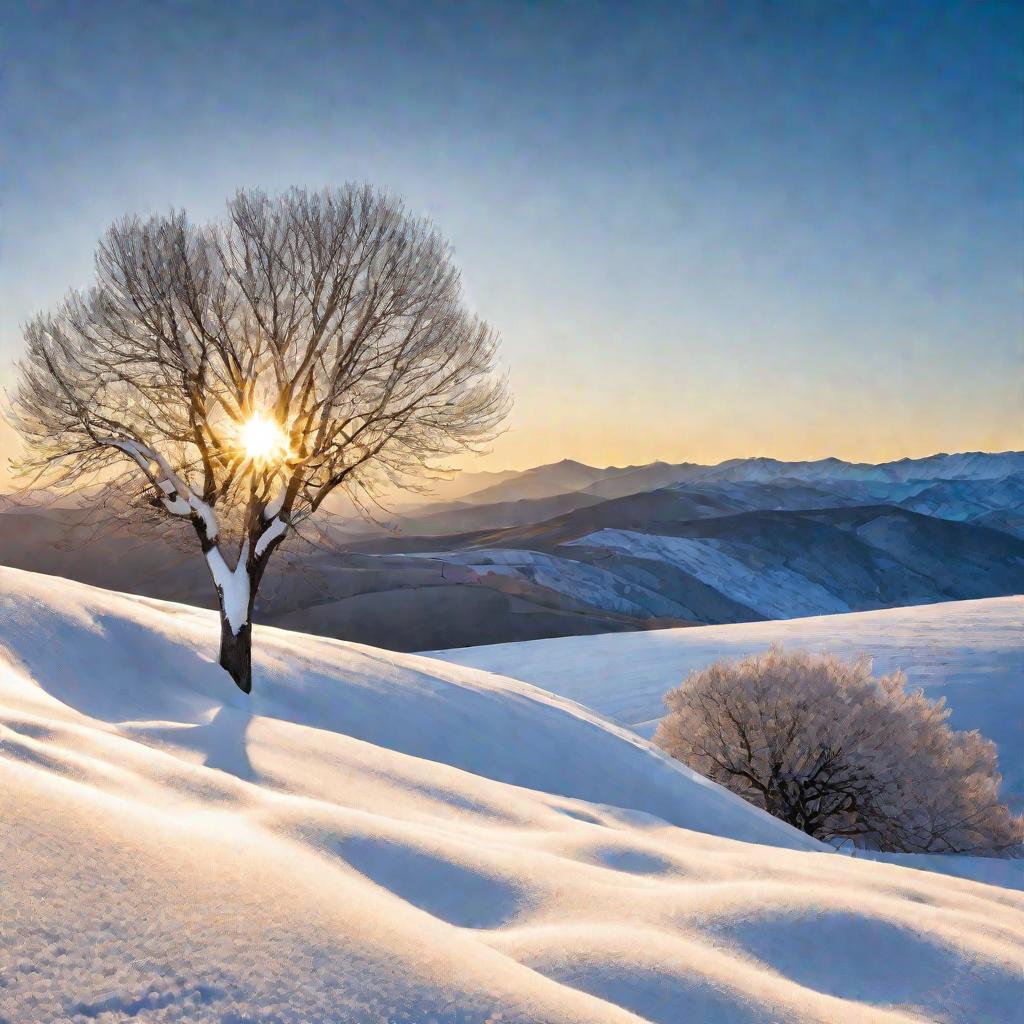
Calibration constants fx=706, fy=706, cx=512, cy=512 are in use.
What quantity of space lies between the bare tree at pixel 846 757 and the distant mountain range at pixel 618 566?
25.6 ft

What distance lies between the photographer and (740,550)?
84188 mm

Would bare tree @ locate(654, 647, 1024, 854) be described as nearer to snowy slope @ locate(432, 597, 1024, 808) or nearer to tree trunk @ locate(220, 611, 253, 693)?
snowy slope @ locate(432, 597, 1024, 808)

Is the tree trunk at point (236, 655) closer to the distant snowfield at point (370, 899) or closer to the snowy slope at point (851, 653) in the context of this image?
the distant snowfield at point (370, 899)

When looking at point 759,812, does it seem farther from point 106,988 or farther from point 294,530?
point 106,988

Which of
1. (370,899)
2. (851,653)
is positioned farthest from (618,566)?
(370,899)

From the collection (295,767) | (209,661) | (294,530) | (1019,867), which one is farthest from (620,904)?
(1019,867)

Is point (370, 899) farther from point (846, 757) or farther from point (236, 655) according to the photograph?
point (846, 757)

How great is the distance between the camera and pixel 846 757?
13.2m

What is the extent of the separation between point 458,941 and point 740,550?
8609 cm

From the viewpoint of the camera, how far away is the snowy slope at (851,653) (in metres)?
19.1

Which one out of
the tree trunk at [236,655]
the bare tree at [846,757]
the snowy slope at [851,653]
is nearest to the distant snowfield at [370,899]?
the tree trunk at [236,655]

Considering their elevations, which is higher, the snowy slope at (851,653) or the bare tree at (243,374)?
the bare tree at (243,374)

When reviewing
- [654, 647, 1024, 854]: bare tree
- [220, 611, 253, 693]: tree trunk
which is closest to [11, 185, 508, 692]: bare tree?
[220, 611, 253, 693]: tree trunk

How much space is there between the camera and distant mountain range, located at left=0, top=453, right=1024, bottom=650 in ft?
152
